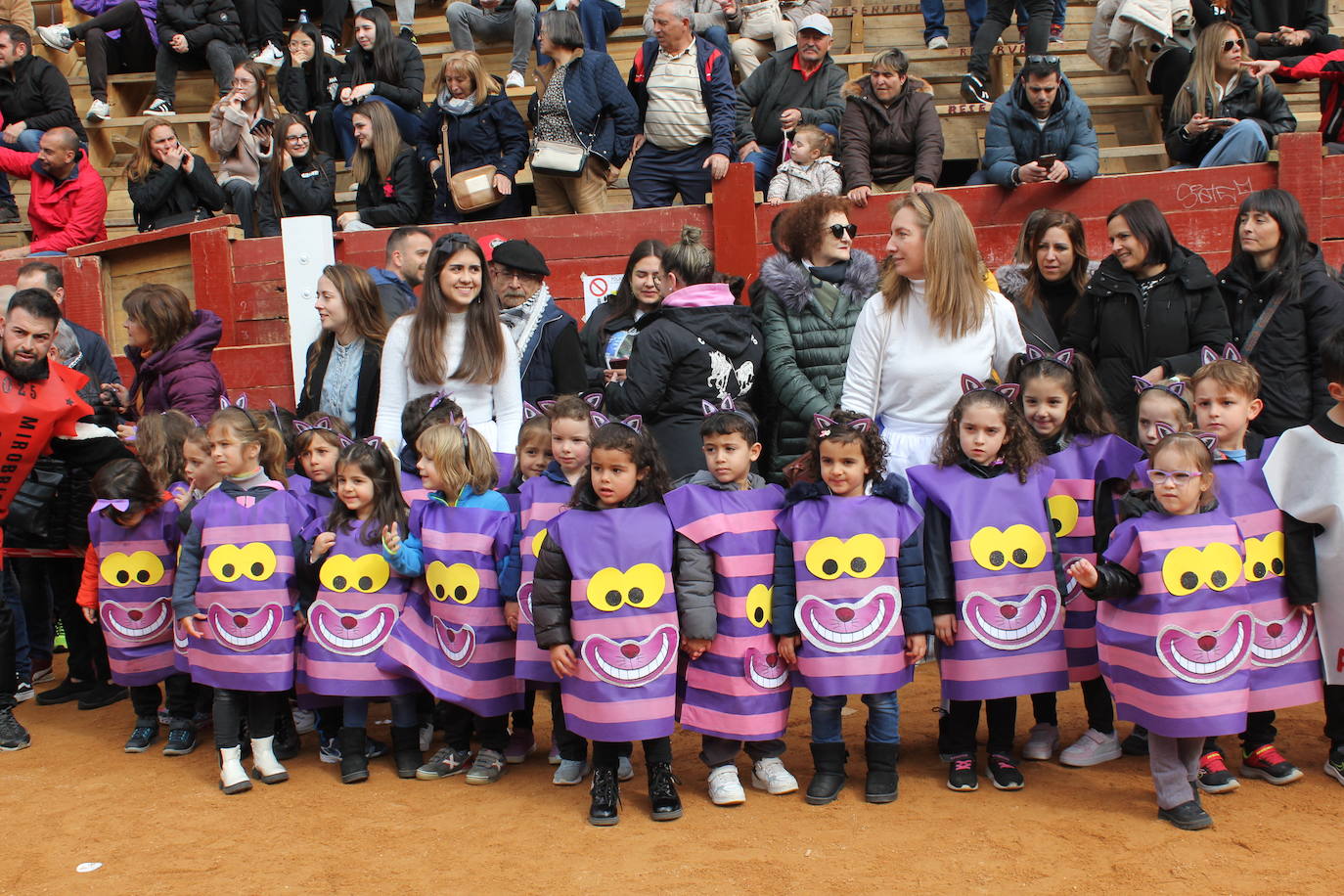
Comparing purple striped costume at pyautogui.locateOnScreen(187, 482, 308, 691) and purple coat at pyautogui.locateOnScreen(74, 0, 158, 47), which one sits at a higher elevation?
purple coat at pyautogui.locateOnScreen(74, 0, 158, 47)

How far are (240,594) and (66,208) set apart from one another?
6221 millimetres

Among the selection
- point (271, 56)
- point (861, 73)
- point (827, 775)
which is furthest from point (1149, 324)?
point (271, 56)

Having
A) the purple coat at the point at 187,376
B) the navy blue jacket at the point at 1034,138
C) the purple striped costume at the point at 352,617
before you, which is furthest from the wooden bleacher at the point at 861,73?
the purple striped costume at the point at 352,617

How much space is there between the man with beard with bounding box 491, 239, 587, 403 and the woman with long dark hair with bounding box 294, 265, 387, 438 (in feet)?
2.05

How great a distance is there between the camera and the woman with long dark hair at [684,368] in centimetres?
570

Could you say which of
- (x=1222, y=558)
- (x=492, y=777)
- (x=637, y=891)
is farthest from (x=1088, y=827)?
(x=492, y=777)

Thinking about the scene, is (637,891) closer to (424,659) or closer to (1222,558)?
(424,659)

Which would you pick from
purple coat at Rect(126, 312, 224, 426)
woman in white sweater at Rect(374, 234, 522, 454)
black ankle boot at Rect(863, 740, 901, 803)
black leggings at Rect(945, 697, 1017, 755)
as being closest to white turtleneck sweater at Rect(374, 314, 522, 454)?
woman in white sweater at Rect(374, 234, 522, 454)

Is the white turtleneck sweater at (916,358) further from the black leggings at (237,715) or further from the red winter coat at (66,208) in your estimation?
the red winter coat at (66,208)

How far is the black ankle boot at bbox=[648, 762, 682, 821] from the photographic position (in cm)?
464

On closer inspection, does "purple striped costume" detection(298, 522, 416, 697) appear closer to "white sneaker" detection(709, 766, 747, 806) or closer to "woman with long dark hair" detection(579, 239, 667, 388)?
"white sneaker" detection(709, 766, 747, 806)

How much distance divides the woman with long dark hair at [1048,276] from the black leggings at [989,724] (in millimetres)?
1913

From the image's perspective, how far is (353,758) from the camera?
17.3 feet

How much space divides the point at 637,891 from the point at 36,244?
27.7 ft
